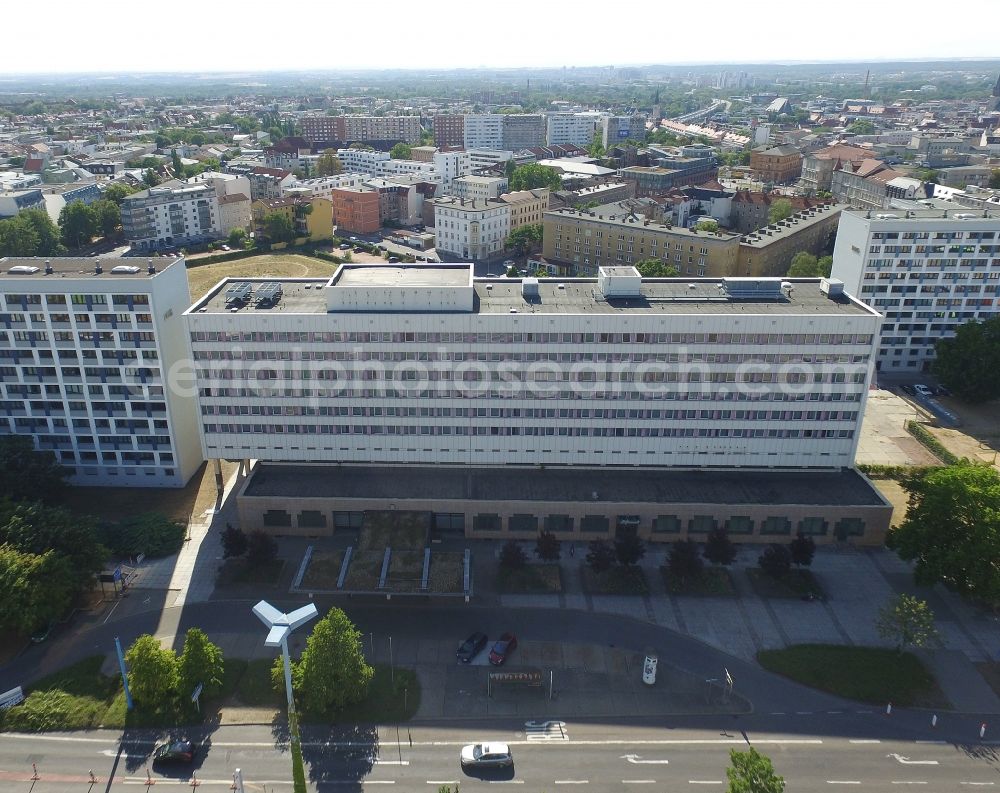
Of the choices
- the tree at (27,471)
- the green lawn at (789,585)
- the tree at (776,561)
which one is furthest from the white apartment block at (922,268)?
the tree at (27,471)

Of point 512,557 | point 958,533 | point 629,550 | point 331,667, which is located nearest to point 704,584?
point 629,550

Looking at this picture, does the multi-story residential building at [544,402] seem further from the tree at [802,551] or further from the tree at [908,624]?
the tree at [908,624]

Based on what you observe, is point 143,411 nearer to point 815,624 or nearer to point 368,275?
point 368,275

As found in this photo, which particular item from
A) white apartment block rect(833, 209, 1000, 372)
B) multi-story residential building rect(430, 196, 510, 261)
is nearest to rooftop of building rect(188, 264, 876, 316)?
white apartment block rect(833, 209, 1000, 372)

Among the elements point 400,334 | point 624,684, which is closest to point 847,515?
point 624,684

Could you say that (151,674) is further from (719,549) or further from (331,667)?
(719,549)

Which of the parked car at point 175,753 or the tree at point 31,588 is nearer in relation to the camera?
the parked car at point 175,753
